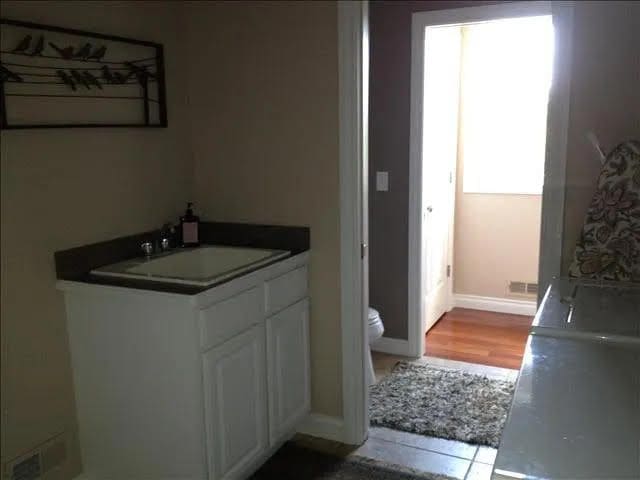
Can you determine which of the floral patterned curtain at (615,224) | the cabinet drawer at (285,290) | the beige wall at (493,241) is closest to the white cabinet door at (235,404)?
the cabinet drawer at (285,290)

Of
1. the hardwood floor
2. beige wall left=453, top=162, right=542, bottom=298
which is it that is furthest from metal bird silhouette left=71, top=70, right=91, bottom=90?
beige wall left=453, top=162, right=542, bottom=298

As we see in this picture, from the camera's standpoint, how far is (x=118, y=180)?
2303 mm

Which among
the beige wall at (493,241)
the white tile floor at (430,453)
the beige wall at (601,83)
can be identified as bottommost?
the white tile floor at (430,453)

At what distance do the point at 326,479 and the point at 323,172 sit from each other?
1.21 m

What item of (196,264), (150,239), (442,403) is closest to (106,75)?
(150,239)

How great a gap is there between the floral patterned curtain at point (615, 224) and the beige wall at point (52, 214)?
5.41 ft

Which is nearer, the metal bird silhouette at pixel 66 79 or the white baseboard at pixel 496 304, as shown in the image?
the metal bird silhouette at pixel 66 79

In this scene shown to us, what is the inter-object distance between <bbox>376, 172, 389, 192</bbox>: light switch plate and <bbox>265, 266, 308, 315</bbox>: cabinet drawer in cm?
122

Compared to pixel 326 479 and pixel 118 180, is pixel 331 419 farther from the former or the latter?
pixel 118 180

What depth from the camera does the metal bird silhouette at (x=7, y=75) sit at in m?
1.82

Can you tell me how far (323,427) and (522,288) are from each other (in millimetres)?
2342

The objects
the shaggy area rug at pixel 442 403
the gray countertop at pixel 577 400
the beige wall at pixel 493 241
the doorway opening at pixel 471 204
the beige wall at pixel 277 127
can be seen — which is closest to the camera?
the gray countertop at pixel 577 400

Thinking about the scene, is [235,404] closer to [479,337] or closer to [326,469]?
[326,469]

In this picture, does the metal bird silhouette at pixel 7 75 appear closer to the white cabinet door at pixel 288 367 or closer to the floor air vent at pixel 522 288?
the white cabinet door at pixel 288 367
